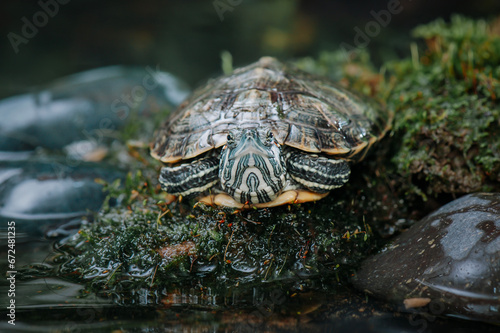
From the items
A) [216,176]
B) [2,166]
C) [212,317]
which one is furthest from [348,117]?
[2,166]

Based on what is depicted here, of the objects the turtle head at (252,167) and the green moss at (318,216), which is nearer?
the turtle head at (252,167)

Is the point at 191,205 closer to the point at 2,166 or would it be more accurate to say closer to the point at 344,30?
the point at 2,166

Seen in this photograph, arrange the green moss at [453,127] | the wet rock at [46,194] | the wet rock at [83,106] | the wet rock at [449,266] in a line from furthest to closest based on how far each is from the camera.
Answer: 1. the wet rock at [83,106]
2. the wet rock at [46,194]
3. the green moss at [453,127]
4. the wet rock at [449,266]

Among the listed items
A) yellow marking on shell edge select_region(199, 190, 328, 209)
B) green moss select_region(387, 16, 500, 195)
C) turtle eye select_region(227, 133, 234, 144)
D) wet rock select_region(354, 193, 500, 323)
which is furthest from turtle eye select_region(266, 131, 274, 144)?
green moss select_region(387, 16, 500, 195)

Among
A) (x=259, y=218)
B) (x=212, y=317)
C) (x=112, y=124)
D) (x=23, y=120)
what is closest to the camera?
(x=212, y=317)

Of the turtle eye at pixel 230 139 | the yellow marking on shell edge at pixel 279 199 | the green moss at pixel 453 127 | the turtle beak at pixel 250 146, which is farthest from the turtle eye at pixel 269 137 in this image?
the green moss at pixel 453 127

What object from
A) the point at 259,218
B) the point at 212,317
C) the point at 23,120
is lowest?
the point at 212,317

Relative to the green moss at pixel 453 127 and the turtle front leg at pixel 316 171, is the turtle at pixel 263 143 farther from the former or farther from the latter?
the green moss at pixel 453 127

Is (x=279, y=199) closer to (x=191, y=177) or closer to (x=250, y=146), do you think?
(x=250, y=146)

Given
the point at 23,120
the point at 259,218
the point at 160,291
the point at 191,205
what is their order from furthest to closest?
1. the point at 23,120
2. the point at 191,205
3. the point at 259,218
4. the point at 160,291

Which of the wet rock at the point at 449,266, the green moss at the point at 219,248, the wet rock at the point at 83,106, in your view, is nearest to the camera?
A: the wet rock at the point at 449,266
